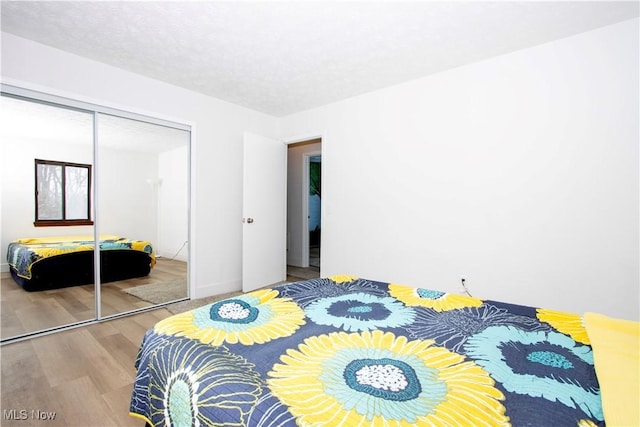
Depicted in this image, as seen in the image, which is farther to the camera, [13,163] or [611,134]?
[13,163]

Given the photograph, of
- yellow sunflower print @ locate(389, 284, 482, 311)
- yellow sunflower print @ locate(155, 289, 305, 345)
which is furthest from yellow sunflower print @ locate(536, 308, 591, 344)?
yellow sunflower print @ locate(155, 289, 305, 345)

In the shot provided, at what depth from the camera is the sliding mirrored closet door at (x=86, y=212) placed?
99.0 inches

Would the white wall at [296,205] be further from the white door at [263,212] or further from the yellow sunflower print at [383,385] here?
the yellow sunflower print at [383,385]

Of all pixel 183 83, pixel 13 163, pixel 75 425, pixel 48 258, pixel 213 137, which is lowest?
pixel 75 425

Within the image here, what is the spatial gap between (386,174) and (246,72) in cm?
182

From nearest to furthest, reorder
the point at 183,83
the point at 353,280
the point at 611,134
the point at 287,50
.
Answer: the point at 353,280 → the point at 611,134 → the point at 287,50 → the point at 183,83

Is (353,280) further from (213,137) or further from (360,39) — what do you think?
(213,137)

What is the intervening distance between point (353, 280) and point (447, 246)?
1.49 metres

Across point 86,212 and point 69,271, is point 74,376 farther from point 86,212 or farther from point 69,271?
point 86,212

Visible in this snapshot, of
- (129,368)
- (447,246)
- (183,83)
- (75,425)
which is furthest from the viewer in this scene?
(183,83)

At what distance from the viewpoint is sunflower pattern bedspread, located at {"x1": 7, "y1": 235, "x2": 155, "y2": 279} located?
8.38 ft

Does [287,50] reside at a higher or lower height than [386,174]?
higher

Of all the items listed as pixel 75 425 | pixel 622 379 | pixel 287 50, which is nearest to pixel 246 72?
pixel 287 50

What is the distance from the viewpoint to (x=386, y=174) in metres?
3.36
